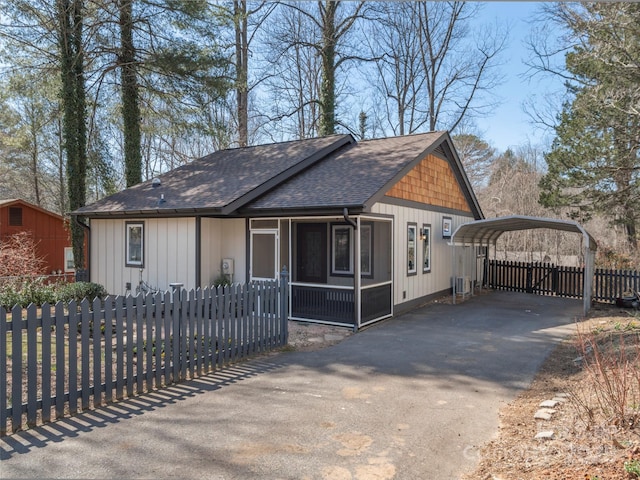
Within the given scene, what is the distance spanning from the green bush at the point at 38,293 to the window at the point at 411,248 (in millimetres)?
8230

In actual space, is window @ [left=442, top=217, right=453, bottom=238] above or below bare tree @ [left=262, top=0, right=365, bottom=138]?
below

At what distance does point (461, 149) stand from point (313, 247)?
18.8m

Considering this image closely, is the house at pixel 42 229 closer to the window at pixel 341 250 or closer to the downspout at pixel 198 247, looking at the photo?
the downspout at pixel 198 247

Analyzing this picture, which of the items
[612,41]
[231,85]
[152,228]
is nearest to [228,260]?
[152,228]

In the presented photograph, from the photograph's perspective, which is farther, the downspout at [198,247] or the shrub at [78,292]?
the downspout at [198,247]

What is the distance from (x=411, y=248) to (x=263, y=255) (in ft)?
13.6

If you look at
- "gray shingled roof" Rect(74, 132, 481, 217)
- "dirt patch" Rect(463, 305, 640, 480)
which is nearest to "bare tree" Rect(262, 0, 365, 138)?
"gray shingled roof" Rect(74, 132, 481, 217)

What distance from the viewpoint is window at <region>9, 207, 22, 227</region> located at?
21375 mm

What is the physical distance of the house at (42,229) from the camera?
2116 cm

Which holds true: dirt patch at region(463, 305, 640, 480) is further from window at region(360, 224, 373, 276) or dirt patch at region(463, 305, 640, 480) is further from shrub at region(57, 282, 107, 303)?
shrub at region(57, 282, 107, 303)

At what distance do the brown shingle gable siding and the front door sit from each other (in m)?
2.46

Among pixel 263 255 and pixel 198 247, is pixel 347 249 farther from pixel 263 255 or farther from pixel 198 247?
pixel 198 247

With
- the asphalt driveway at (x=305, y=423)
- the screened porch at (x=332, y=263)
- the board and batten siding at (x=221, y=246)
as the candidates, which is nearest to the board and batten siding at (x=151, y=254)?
the board and batten siding at (x=221, y=246)

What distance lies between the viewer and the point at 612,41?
1188cm
